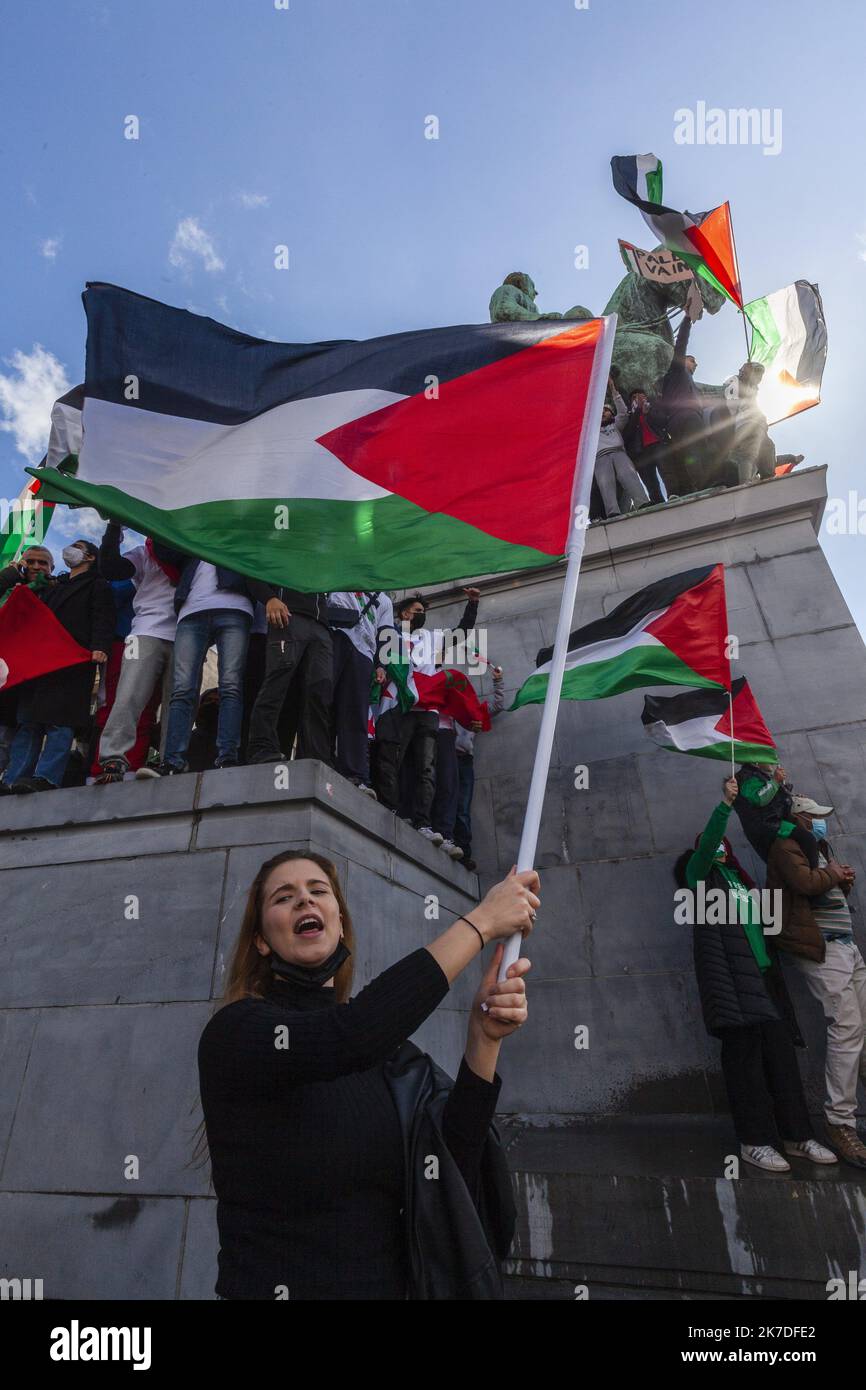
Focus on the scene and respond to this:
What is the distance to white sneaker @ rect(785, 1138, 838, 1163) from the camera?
483 centimetres

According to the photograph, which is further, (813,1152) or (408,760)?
(408,760)

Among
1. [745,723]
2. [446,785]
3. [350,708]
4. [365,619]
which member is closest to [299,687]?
[350,708]

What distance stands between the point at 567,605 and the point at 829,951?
13.7 feet

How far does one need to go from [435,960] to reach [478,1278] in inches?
30.8

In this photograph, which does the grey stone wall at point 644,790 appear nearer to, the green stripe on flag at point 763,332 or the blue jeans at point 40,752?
the green stripe on flag at point 763,332

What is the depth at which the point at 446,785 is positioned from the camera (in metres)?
7.41

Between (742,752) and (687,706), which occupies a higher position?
(687,706)

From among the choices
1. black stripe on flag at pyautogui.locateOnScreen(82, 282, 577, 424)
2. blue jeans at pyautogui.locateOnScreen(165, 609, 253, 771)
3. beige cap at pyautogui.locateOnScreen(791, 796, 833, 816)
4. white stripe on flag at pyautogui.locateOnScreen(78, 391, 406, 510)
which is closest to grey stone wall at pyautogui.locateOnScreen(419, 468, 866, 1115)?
beige cap at pyautogui.locateOnScreen(791, 796, 833, 816)

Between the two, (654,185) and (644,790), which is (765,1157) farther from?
(654,185)

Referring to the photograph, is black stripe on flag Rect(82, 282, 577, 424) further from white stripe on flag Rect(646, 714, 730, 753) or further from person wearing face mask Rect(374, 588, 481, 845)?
white stripe on flag Rect(646, 714, 730, 753)

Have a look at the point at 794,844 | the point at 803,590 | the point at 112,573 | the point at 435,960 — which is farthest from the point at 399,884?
the point at 803,590

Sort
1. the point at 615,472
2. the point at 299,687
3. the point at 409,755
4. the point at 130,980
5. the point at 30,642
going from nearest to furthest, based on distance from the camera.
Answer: the point at 130,980 → the point at 299,687 → the point at 30,642 → the point at 409,755 → the point at 615,472

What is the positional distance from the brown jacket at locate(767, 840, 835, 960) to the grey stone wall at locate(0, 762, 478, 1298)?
107 inches
